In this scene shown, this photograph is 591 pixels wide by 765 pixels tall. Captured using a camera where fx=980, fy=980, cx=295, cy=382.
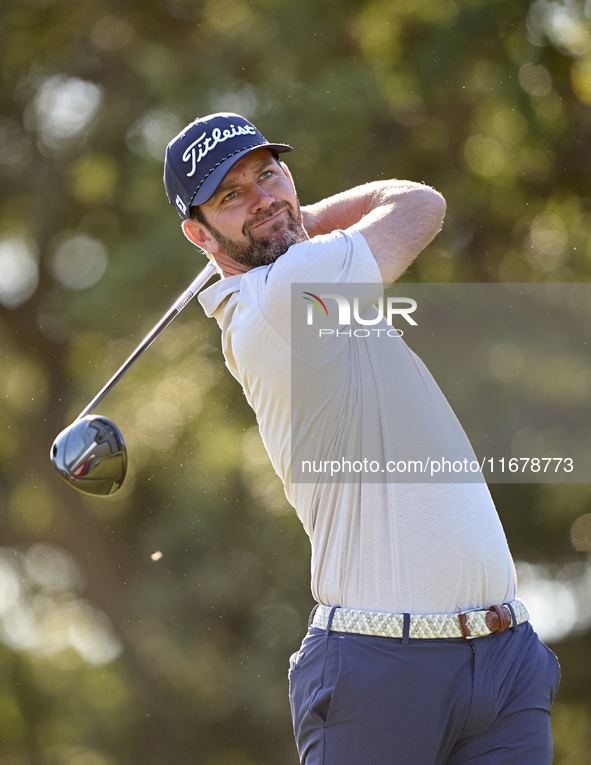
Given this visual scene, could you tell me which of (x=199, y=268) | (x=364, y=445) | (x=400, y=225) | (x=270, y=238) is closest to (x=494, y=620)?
(x=364, y=445)

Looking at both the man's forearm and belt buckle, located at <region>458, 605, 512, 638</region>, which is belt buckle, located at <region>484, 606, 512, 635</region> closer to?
belt buckle, located at <region>458, 605, 512, 638</region>

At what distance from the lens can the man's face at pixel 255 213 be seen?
6.47 ft

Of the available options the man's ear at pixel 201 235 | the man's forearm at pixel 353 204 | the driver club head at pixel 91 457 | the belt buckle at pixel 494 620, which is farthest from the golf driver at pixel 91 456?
the belt buckle at pixel 494 620

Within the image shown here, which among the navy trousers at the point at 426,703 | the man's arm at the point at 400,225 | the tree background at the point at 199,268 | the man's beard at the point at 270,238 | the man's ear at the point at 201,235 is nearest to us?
the navy trousers at the point at 426,703

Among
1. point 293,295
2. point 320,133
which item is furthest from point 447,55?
point 293,295

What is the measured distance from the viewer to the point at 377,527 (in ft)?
5.50

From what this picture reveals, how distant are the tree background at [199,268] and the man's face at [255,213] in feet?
12.8

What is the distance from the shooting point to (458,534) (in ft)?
5.45

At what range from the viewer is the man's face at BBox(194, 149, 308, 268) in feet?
6.47

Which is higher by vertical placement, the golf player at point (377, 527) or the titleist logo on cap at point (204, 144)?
the titleist logo on cap at point (204, 144)

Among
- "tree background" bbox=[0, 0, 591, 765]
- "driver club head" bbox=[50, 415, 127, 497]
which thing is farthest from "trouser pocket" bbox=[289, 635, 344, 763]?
"tree background" bbox=[0, 0, 591, 765]

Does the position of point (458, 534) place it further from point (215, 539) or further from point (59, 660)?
point (59, 660)

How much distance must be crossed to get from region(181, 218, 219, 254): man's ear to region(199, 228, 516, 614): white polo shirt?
22cm

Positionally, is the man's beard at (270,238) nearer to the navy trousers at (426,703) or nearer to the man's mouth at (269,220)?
the man's mouth at (269,220)
